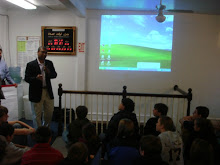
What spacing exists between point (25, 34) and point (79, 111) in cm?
311

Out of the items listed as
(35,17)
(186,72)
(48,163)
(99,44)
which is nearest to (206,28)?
(186,72)

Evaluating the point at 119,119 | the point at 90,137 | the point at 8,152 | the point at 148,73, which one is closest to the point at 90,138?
the point at 90,137

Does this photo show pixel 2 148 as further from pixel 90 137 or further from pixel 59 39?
pixel 59 39

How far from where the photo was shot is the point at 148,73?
443 centimetres

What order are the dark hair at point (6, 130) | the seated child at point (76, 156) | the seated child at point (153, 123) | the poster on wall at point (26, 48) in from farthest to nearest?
the poster on wall at point (26, 48) → the seated child at point (153, 123) → the dark hair at point (6, 130) → the seated child at point (76, 156)

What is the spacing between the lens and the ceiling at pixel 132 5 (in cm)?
350

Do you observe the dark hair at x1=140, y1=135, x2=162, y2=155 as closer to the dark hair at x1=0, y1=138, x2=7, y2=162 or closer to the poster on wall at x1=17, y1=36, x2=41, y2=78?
the dark hair at x1=0, y1=138, x2=7, y2=162

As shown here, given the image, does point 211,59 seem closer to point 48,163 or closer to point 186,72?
point 186,72

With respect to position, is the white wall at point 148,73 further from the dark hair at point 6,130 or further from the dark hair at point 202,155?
the dark hair at point 202,155

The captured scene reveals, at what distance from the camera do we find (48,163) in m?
1.55

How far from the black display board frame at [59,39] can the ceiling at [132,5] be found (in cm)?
47

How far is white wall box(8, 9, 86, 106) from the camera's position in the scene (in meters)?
4.43

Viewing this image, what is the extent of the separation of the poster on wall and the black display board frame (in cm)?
22

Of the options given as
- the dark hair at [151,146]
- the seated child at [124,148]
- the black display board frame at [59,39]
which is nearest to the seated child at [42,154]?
the seated child at [124,148]
